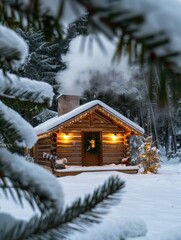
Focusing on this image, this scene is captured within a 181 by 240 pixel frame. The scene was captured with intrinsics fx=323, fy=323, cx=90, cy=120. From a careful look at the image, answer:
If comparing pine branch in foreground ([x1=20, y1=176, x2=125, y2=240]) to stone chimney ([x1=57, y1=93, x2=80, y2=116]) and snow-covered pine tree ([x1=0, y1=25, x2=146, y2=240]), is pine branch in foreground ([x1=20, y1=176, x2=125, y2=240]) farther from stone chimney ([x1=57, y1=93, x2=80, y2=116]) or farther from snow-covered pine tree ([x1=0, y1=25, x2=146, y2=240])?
stone chimney ([x1=57, y1=93, x2=80, y2=116])

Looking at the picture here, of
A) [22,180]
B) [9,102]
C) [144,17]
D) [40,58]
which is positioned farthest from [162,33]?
[40,58]

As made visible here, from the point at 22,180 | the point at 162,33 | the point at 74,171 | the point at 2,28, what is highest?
the point at 2,28

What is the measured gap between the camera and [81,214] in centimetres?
66

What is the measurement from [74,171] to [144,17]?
1545cm

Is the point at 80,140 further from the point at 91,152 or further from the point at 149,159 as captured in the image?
the point at 149,159

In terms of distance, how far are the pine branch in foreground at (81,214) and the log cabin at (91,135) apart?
15272 mm

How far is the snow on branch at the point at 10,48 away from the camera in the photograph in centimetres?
56

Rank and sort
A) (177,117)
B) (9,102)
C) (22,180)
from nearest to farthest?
(22,180) < (9,102) < (177,117)

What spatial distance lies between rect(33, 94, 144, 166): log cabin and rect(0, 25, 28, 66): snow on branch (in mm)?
15160

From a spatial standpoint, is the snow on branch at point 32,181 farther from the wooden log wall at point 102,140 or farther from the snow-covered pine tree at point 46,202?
the wooden log wall at point 102,140

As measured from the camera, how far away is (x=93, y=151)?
18109 mm

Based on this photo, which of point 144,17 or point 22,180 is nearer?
point 144,17

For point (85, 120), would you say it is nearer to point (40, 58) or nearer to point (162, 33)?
point (40, 58)

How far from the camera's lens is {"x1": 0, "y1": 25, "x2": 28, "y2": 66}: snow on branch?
557 millimetres
